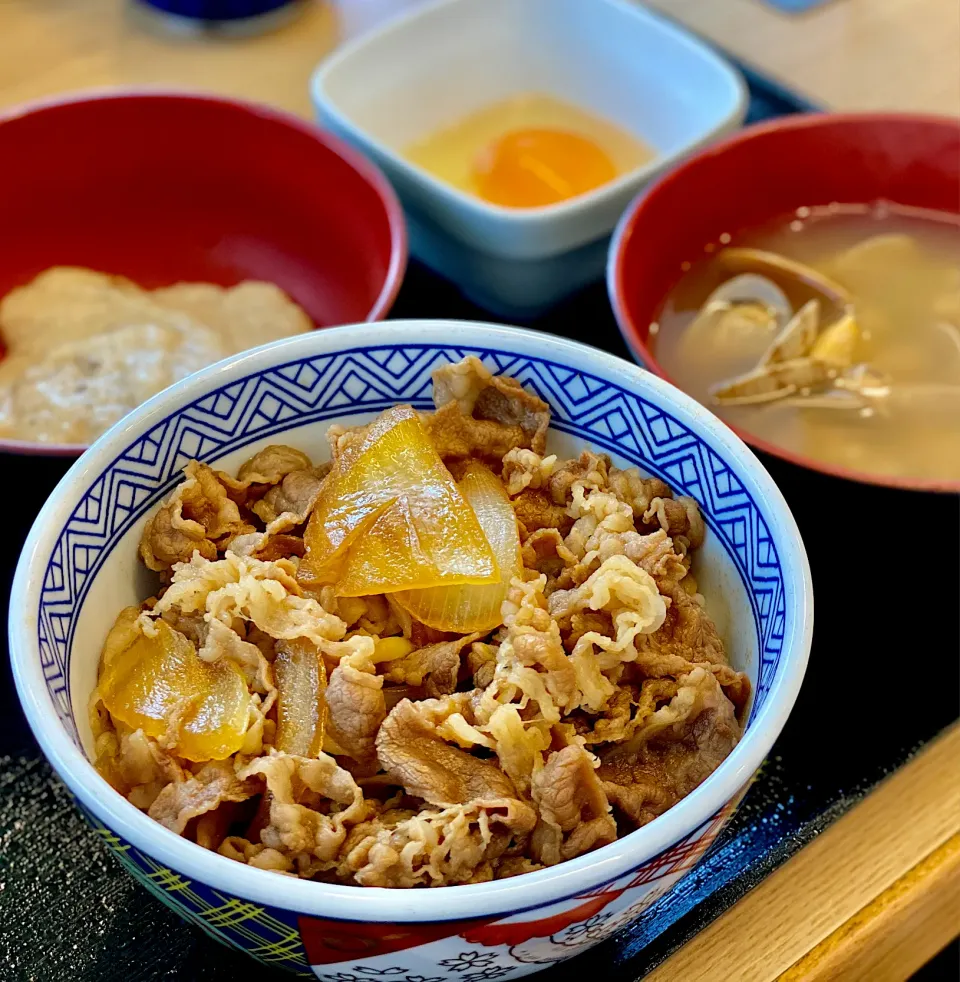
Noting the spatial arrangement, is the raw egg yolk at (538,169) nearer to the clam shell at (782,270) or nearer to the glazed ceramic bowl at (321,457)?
the clam shell at (782,270)

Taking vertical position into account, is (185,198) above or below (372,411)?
below

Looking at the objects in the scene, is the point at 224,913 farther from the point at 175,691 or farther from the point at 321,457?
the point at 321,457

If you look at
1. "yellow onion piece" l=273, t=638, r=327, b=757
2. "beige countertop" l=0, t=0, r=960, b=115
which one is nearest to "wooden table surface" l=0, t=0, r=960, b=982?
"beige countertop" l=0, t=0, r=960, b=115

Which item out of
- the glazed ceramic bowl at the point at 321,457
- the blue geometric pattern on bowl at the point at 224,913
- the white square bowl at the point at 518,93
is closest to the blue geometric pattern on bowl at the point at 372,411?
the glazed ceramic bowl at the point at 321,457

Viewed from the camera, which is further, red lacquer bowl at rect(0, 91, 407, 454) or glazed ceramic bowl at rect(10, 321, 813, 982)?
red lacquer bowl at rect(0, 91, 407, 454)

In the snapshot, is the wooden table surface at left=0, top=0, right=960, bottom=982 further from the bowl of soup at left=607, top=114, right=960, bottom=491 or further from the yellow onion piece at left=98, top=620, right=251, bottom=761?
the yellow onion piece at left=98, top=620, right=251, bottom=761

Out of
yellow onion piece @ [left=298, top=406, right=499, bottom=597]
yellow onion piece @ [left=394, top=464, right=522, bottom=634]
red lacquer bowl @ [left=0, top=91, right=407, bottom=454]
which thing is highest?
yellow onion piece @ [left=298, top=406, right=499, bottom=597]

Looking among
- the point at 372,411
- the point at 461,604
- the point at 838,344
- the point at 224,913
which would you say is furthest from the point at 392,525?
the point at 838,344
